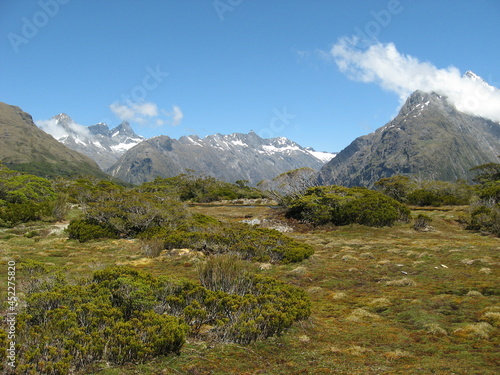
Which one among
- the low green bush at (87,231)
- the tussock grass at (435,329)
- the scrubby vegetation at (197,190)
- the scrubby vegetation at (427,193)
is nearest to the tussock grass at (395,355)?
the tussock grass at (435,329)

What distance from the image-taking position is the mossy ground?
711cm

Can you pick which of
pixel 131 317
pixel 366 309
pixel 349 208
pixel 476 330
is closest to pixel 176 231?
pixel 366 309

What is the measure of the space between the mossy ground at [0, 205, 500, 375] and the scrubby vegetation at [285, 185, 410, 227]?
10.5m

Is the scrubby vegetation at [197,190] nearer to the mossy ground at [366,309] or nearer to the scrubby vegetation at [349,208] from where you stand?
the scrubby vegetation at [349,208]

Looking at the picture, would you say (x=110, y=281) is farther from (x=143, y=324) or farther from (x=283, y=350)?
(x=283, y=350)

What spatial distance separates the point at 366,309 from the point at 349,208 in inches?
1091

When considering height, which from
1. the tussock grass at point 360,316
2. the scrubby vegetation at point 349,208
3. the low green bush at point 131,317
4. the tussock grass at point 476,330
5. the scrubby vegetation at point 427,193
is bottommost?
the tussock grass at point 360,316

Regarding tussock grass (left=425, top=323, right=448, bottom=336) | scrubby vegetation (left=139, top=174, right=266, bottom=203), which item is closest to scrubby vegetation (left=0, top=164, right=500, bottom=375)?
tussock grass (left=425, top=323, right=448, bottom=336)

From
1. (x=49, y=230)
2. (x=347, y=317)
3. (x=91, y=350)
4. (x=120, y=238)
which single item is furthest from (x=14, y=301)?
(x=49, y=230)

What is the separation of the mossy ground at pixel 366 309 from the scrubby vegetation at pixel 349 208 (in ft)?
34.5

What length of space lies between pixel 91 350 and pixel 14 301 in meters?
3.08

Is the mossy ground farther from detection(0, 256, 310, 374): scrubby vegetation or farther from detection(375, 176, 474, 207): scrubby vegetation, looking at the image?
detection(375, 176, 474, 207): scrubby vegetation

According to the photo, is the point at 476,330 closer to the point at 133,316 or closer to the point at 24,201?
the point at 133,316

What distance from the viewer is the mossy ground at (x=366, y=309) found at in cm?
711
